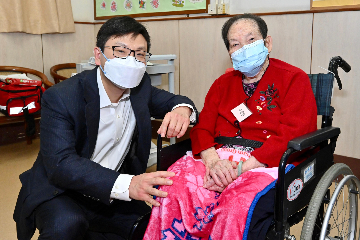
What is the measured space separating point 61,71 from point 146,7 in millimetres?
1299

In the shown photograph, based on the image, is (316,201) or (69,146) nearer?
(316,201)

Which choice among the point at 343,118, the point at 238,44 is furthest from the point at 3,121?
the point at 343,118

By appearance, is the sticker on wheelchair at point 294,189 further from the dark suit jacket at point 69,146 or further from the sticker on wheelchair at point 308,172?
the dark suit jacket at point 69,146

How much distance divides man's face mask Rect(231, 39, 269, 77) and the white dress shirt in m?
0.31

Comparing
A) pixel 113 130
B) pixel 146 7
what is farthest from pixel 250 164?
pixel 146 7

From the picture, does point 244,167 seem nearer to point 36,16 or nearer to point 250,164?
point 250,164

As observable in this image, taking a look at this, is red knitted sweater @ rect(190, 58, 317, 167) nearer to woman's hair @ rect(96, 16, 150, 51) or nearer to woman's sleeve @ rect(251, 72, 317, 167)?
woman's sleeve @ rect(251, 72, 317, 167)

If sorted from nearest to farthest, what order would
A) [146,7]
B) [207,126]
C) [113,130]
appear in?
1. [113,130]
2. [207,126]
3. [146,7]

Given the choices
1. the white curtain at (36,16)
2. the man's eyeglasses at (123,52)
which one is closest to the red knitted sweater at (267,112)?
the man's eyeglasses at (123,52)

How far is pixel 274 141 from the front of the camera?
1328 mm

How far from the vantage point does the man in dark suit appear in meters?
1.20

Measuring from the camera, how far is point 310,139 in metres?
1.12

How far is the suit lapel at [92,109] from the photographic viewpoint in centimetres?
133

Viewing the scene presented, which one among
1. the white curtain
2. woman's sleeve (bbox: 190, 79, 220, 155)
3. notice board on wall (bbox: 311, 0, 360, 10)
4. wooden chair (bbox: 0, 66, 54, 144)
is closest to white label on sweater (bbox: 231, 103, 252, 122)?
woman's sleeve (bbox: 190, 79, 220, 155)
